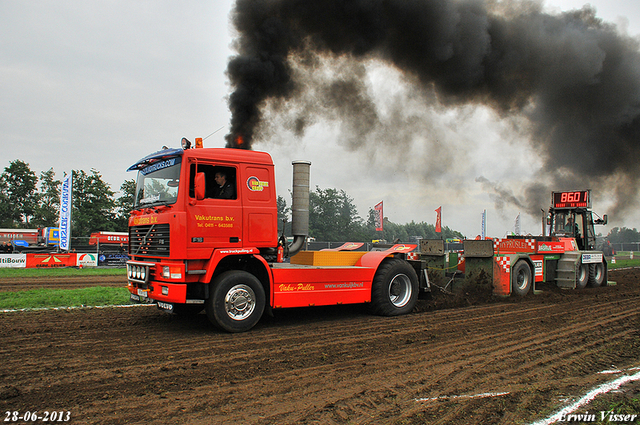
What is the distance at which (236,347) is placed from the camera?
Result: 576 centimetres

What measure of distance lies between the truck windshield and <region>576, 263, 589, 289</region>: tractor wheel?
12686 mm

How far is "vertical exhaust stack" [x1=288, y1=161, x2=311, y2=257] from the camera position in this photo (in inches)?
310

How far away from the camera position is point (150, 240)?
22.2ft

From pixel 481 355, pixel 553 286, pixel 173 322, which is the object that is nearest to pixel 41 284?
pixel 173 322

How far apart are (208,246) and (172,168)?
141 cm

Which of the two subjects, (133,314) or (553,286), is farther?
(553,286)

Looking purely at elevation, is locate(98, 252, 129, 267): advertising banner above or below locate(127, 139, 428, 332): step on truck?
below

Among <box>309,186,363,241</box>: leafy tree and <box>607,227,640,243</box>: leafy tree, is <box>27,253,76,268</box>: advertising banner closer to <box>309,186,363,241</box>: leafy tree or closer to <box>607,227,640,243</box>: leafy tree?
<box>309,186,363,241</box>: leafy tree

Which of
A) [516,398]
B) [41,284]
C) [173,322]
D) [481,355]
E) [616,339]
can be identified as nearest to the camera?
[516,398]

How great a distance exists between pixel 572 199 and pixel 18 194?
73.2m

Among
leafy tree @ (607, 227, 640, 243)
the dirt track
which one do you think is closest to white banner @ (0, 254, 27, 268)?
the dirt track

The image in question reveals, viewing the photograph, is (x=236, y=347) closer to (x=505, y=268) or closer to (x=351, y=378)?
(x=351, y=378)

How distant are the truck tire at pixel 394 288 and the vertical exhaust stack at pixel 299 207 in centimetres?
174

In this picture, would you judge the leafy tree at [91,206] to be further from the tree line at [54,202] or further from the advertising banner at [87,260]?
the advertising banner at [87,260]
